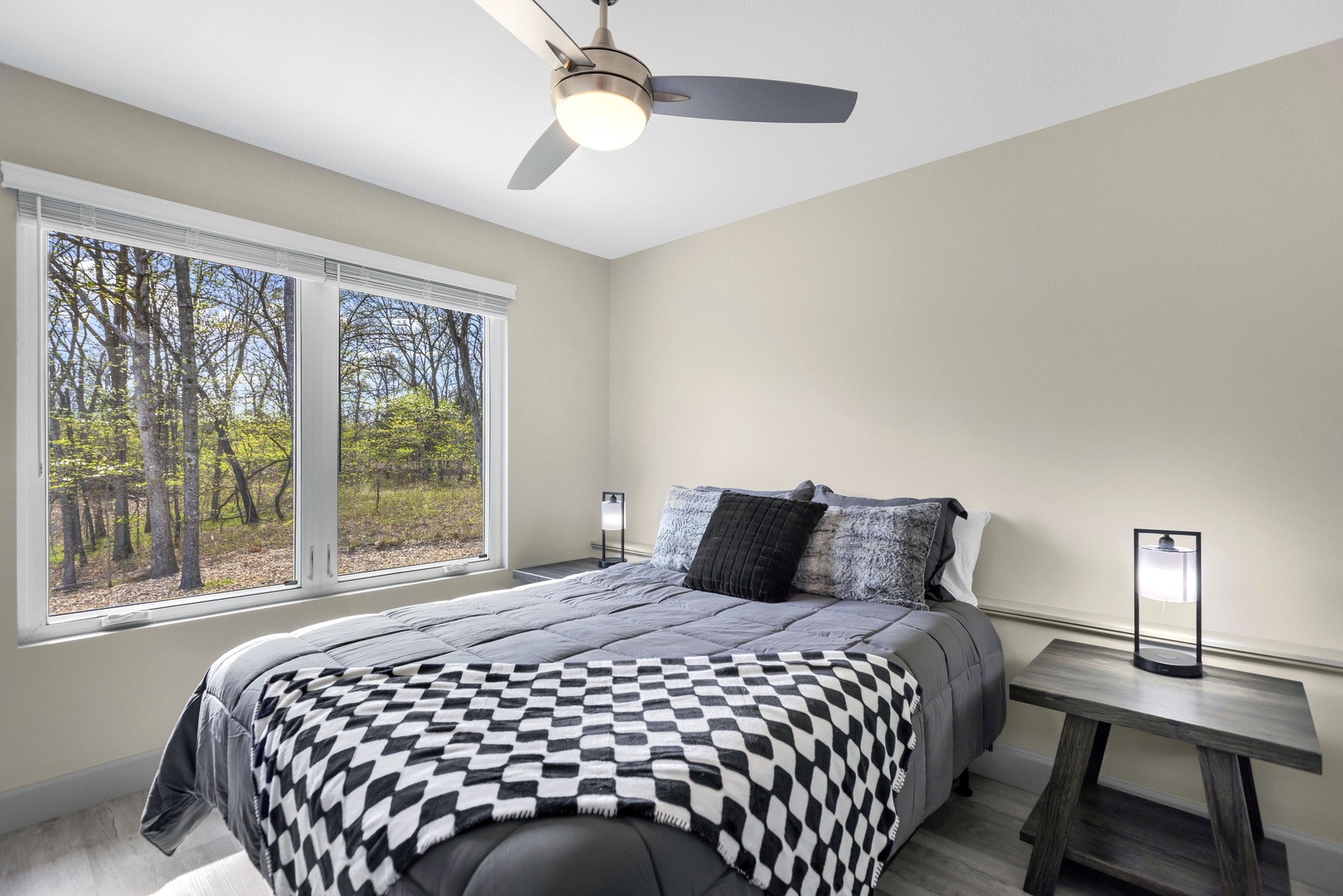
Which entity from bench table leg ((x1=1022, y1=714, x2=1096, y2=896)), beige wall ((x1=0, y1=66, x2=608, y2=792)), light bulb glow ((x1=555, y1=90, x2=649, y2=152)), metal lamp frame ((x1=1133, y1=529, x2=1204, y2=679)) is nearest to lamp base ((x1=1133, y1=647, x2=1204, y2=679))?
metal lamp frame ((x1=1133, y1=529, x2=1204, y2=679))

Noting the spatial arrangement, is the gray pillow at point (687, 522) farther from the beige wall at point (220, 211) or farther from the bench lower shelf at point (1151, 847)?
the bench lower shelf at point (1151, 847)

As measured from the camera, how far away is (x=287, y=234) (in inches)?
105

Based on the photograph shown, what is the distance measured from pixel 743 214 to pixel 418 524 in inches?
90.8

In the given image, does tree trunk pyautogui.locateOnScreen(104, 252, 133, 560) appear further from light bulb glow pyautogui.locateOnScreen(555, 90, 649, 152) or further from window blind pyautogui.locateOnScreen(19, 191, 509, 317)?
light bulb glow pyautogui.locateOnScreen(555, 90, 649, 152)

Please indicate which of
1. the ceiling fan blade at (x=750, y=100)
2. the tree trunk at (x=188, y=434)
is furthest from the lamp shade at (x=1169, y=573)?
the tree trunk at (x=188, y=434)

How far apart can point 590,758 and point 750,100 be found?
1.55 meters

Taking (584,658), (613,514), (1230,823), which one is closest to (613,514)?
(613,514)

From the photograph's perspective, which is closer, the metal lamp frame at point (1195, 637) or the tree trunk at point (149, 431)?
the metal lamp frame at point (1195, 637)

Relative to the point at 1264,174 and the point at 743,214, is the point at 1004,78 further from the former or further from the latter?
the point at 743,214

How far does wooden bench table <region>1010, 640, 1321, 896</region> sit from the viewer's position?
5.12 ft

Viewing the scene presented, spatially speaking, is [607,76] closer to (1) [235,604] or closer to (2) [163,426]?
(2) [163,426]

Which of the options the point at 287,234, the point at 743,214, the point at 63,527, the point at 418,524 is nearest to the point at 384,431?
the point at 418,524

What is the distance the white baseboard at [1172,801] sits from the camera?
1.86 meters

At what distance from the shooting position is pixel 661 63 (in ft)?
6.77
